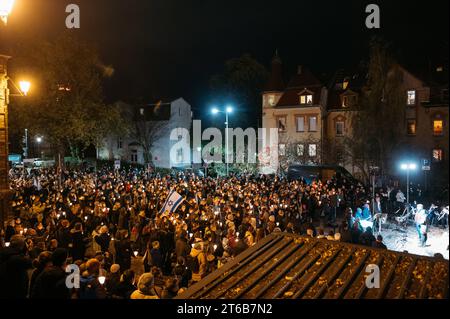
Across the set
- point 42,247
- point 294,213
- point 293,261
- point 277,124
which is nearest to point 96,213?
point 42,247

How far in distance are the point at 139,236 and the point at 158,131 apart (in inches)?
1561

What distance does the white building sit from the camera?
50.5m

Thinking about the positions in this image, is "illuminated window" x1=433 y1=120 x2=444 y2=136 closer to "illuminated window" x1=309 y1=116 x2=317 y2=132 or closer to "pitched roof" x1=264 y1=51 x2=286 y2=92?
"illuminated window" x1=309 y1=116 x2=317 y2=132

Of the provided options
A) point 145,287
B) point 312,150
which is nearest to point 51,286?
point 145,287

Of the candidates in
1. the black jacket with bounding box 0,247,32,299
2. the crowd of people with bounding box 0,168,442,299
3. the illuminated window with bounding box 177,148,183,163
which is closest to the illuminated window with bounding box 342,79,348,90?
the crowd of people with bounding box 0,168,442,299

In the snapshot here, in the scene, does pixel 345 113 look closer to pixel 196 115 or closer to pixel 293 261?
pixel 196 115

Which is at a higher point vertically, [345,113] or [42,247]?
[345,113]

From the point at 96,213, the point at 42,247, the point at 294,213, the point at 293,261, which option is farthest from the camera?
the point at 294,213

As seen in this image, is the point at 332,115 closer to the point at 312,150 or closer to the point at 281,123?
the point at 312,150

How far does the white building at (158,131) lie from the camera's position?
A: 50469 millimetres

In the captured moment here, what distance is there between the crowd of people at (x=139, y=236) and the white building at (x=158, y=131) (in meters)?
28.1

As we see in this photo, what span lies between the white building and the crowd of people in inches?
1106
